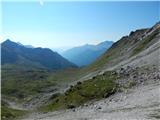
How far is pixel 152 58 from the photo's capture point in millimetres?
118812

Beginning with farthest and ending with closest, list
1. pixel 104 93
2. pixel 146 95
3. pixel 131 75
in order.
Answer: pixel 131 75
pixel 104 93
pixel 146 95

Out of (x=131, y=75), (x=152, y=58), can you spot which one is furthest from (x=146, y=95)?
(x=152, y=58)

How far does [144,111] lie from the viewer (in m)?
51.8

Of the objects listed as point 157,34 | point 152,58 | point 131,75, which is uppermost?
point 157,34

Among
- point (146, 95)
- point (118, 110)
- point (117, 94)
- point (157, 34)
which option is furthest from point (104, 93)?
point (157, 34)

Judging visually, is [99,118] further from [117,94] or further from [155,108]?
[117,94]

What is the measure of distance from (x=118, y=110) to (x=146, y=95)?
390 inches

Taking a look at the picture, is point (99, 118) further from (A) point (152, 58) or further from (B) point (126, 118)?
(A) point (152, 58)

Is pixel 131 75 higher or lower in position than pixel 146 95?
higher

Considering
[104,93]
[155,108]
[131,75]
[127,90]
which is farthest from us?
[131,75]

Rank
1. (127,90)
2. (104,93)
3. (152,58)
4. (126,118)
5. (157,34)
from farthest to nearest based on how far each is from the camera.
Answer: (157,34) → (152,58) → (104,93) → (127,90) → (126,118)

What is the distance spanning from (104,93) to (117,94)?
9.13 meters

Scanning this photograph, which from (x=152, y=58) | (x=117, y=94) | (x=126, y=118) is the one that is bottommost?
(x=126, y=118)

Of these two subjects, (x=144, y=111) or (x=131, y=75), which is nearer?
(x=144, y=111)
